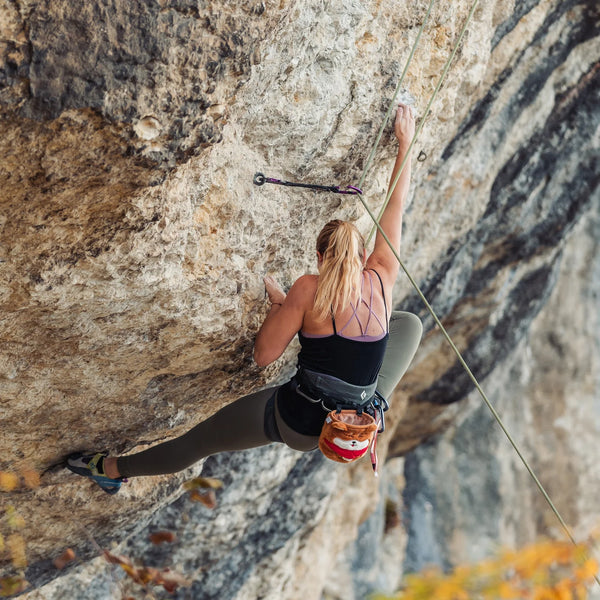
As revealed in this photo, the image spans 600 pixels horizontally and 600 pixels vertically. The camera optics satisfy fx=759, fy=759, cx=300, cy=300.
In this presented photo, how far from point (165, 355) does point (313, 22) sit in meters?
1.34

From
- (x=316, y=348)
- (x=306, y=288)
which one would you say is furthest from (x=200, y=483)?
(x=306, y=288)

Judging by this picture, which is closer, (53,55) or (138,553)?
(53,55)

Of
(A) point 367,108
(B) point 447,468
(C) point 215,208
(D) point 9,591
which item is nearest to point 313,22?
(A) point 367,108

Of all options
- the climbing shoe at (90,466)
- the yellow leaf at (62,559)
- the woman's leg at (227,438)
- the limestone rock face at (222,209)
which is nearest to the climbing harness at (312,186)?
the limestone rock face at (222,209)

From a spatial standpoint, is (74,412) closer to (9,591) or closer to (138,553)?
(9,591)

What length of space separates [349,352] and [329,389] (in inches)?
6.6

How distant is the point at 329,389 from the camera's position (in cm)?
292

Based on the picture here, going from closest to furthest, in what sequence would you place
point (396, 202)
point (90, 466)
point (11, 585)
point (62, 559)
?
point (396, 202) → point (90, 466) → point (11, 585) → point (62, 559)

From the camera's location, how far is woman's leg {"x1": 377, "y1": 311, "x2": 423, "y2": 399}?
11.1 ft

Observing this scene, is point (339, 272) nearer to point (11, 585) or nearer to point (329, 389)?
point (329, 389)

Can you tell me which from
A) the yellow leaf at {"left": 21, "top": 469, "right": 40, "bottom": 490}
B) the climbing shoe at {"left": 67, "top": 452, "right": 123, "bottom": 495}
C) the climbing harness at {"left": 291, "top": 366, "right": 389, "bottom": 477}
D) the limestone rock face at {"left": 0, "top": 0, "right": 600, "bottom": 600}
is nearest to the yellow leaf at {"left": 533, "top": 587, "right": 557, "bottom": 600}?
the climbing harness at {"left": 291, "top": 366, "right": 389, "bottom": 477}

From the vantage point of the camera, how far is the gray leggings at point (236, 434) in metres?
3.06

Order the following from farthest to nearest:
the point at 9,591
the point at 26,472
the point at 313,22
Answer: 1. the point at 9,591
2. the point at 26,472
3. the point at 313,22

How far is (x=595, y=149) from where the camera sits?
19.1 feet
